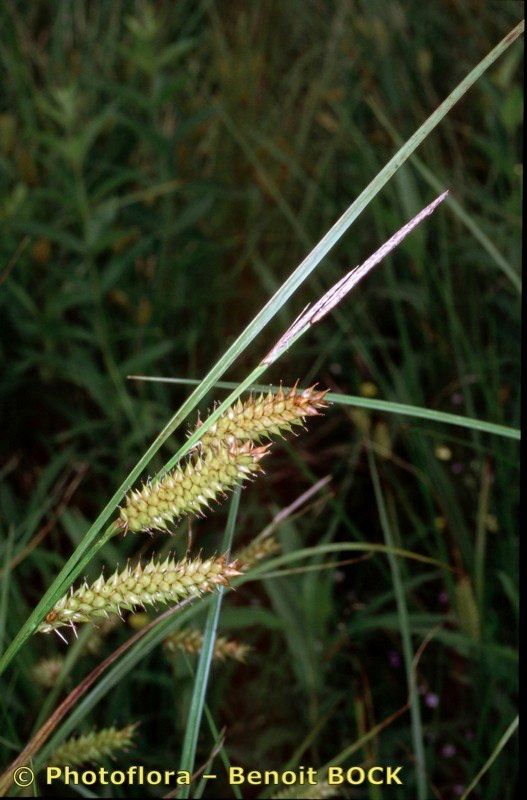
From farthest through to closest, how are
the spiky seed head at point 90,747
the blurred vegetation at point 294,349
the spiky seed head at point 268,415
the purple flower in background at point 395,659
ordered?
the purple flower in background at point 395,659 < the blurred vegetation at point 294,349 < the spiky seed head at point 90,747 < the spiky seed head at point 268,415

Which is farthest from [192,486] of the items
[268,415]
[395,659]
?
[395,659]

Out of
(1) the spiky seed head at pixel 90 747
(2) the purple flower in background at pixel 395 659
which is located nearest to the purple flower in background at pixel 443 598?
(2) the purple flower in background at pixel 395 659

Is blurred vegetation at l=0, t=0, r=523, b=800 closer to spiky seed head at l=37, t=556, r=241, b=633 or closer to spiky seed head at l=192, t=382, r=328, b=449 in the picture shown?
spiky seed head at l=37, t=556, r=241, b=633

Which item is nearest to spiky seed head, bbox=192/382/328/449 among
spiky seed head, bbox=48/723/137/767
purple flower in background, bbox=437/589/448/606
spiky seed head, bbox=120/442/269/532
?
spiky seed head, bbox=120/442/269/532

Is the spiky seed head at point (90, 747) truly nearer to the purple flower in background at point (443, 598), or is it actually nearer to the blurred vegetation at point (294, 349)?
the blurred vegetation at point (294, 349)

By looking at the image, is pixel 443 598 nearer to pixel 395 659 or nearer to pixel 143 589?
pixel 395 659

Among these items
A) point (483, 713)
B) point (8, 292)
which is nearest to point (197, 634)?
point (483, 713)

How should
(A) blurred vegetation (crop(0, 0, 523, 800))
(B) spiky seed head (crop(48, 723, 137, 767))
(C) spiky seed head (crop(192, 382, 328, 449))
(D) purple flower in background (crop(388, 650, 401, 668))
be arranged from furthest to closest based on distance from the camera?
1. (D) purple flower in background (crop(388, 650, 401, 668))
2. (A) blurred vegetation (crop(0, 0, 523, 800))
3. (B) spiky seed head (crop(48, 723, 137, 767))
4. (C) spiky seed head (crop(192, 382, 328, 449))

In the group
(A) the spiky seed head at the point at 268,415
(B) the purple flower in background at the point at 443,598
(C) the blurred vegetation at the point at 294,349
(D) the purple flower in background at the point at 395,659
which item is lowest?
(D) the purple flower in background at the point at 395,659
